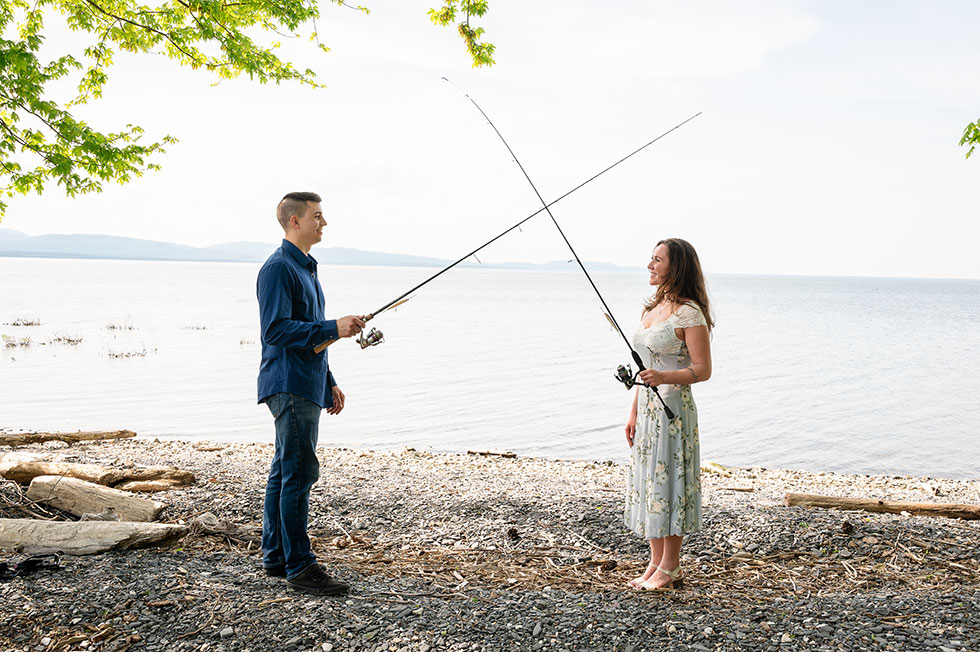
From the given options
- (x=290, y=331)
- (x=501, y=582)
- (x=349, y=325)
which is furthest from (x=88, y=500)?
(x=501, y=582)

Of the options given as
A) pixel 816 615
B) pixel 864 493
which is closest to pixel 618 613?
pixel 816 615

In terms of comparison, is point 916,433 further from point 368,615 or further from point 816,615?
point 368,615

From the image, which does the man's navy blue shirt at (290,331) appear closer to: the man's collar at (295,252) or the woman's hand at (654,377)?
the man's collar at (295,252)

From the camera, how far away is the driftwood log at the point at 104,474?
6.16m

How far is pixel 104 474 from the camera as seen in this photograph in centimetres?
662

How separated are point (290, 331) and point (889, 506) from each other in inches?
215

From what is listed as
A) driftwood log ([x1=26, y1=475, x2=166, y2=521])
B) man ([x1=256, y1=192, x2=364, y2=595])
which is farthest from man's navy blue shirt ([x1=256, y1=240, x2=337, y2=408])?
driftwood log ([x1=26, y1=475, x2=166, y2=521])

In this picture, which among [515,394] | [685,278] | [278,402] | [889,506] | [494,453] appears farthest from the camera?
[515,394]

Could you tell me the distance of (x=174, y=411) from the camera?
15.2m

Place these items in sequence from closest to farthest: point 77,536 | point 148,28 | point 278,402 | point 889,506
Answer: point 278,402 < point 77,536 < point 889,506 < point 148,28

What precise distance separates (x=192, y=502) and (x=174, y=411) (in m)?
10.1

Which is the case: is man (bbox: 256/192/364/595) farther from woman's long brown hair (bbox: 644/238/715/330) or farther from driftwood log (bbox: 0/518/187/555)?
woman's long brown hair (bbox: 644/238/715/330)

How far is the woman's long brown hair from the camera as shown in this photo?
4.17m

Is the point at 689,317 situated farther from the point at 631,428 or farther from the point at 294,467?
the point at 294,467
